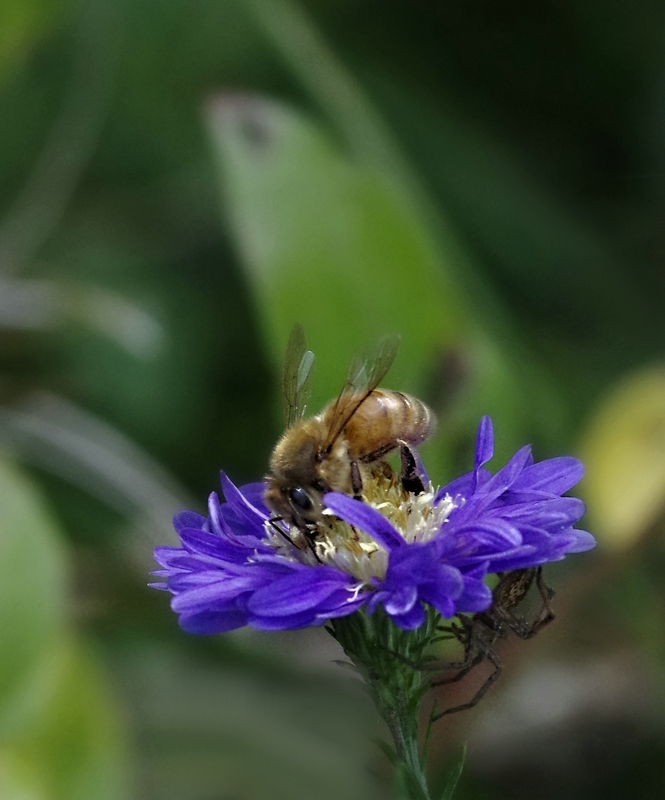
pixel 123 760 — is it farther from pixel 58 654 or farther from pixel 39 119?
pixel 39 119

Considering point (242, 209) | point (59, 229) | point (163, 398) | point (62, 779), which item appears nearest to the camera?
point (62, 779)

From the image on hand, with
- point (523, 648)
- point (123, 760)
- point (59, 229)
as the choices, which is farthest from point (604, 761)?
point (59, 229)

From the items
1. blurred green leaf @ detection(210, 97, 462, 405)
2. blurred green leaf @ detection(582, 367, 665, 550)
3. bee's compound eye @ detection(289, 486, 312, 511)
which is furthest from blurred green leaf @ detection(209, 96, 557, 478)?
bee's compound eye @ detection(289, 486, 312, 511)

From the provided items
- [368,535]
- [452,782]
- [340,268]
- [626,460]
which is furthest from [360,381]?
[626,460]

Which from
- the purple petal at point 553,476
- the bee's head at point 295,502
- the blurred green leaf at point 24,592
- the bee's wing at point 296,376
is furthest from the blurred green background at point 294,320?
the purple petal at point 553,476

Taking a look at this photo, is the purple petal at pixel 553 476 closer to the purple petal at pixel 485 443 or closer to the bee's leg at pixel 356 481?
the purple petal at pixel 485 443

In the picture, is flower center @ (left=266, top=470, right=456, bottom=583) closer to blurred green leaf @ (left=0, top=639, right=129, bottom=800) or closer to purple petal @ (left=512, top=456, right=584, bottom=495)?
purple petal @ (left=512, top=456, right=584, bottom=495)
